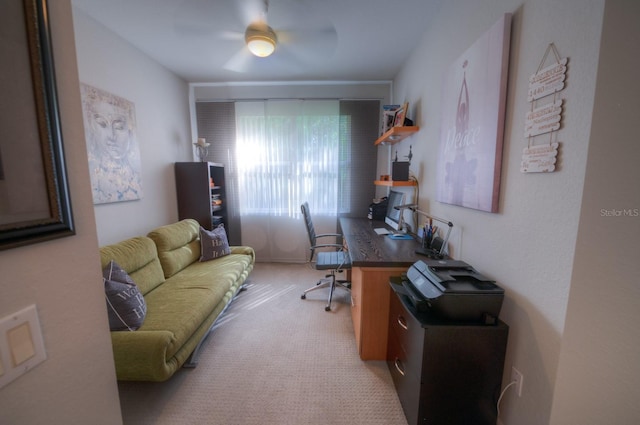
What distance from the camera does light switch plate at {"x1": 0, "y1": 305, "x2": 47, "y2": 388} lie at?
405 mm

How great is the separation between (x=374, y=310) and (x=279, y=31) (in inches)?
98.3

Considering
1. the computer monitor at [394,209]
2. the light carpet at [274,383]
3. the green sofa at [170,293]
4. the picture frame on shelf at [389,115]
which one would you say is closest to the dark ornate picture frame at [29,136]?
the green sofa at [170,293]

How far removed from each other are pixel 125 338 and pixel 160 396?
49 centimetres

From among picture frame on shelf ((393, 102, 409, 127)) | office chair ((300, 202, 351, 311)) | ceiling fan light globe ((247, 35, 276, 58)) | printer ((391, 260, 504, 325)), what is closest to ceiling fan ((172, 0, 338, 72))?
ceiling fan light globe ((247, 35, 276, 58))

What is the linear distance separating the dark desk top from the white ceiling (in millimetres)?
1881

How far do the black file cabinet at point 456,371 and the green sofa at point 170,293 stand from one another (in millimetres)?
1426

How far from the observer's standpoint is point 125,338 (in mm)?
1375

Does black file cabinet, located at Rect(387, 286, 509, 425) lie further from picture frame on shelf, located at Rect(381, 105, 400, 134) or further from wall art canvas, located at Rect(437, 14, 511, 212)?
picture frame on shelf, located at Rect(381, 105, 400, 134)

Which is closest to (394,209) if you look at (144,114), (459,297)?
(459,297)

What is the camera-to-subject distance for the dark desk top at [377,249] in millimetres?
1599

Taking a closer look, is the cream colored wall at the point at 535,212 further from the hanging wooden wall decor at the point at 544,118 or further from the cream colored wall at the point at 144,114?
the cream colored wall at the point at 144,114

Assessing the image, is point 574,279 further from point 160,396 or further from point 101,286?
point 160,396

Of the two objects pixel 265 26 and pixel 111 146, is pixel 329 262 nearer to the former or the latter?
pixel 265 26

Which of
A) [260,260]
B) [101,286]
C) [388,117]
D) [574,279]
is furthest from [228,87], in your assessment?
[574,279]
